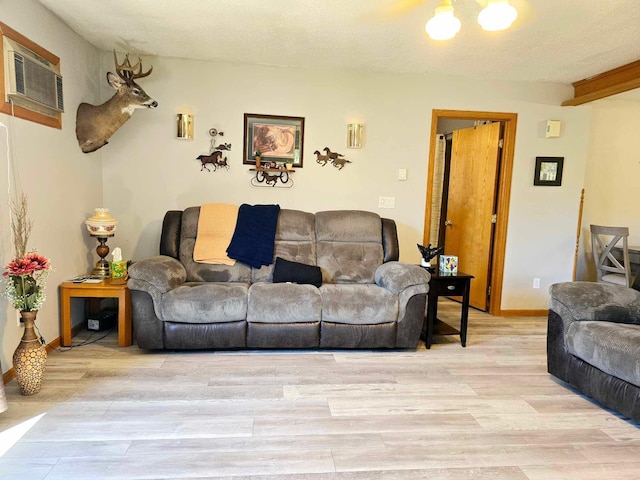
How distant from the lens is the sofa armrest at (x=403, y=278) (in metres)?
2.88

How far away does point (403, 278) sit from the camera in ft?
9.52

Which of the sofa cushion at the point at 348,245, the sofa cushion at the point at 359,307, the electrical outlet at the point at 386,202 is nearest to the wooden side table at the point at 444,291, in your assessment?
the sofa cushion at the point at 359,307

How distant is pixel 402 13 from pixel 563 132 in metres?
→ 2.50

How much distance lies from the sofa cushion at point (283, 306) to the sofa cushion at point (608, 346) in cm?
165

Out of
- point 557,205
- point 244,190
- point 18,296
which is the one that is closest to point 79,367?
point 18,296

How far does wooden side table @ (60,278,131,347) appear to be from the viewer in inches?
111

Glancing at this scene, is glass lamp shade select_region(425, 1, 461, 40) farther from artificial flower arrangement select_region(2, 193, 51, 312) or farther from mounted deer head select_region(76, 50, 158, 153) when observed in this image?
artificial flower arrangement select_region(2, 193, 51, 312)

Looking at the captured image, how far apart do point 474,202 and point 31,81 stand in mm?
4095

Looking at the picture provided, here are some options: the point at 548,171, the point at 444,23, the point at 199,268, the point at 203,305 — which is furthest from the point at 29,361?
the point at 548,171

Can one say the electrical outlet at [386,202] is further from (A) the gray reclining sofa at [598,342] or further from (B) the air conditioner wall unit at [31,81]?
(B) the air conditioner wall unit at [31,81]

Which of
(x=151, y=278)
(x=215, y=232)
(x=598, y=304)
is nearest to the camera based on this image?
(x=598, y=304)

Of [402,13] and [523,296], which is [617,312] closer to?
[523,296]

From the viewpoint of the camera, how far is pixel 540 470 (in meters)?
1.66

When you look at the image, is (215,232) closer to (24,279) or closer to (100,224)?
(100,224)
